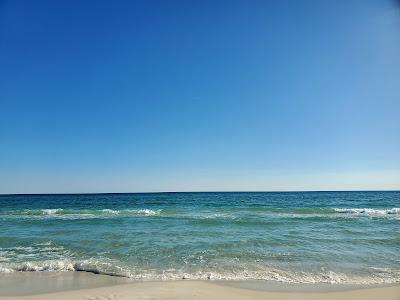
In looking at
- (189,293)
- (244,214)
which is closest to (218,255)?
(189,293)

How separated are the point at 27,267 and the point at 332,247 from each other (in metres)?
9.08

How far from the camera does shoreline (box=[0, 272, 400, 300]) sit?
5.96 meters

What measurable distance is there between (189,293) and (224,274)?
179 cm

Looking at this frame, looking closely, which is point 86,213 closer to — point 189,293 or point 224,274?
point 224,274

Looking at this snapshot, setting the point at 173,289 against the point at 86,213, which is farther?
the point at 86,213

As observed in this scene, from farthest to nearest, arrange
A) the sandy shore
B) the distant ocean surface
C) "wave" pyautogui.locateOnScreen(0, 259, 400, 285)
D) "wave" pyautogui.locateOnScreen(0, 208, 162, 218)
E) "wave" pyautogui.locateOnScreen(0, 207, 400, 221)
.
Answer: "wave" pyautogui.locateOnScreen(0, 208, 162, 218)
"wave" pyautogui.locateOnScreen(0, 207, 400, 221)
the distant ocean surface
"wave" pyautogui.locateOnScreen(0, 259, 400, 285)
the sandy shore

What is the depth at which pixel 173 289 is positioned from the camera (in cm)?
624

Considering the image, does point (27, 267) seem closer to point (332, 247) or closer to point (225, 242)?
point (225, 242)

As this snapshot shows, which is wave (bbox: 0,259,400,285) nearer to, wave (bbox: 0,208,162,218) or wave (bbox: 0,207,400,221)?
wave (bbox: 0,207,400,221)

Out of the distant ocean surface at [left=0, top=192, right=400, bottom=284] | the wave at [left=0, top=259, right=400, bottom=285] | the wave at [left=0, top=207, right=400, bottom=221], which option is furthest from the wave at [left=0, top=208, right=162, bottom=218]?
the wave at [left=0, top=259, right=400, bottom=285]

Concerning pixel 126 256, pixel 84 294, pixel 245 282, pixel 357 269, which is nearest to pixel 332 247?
pixel 357 269

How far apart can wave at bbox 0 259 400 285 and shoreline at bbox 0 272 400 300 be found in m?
0.28

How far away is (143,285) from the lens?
6.60 meters

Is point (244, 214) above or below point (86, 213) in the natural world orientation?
above
